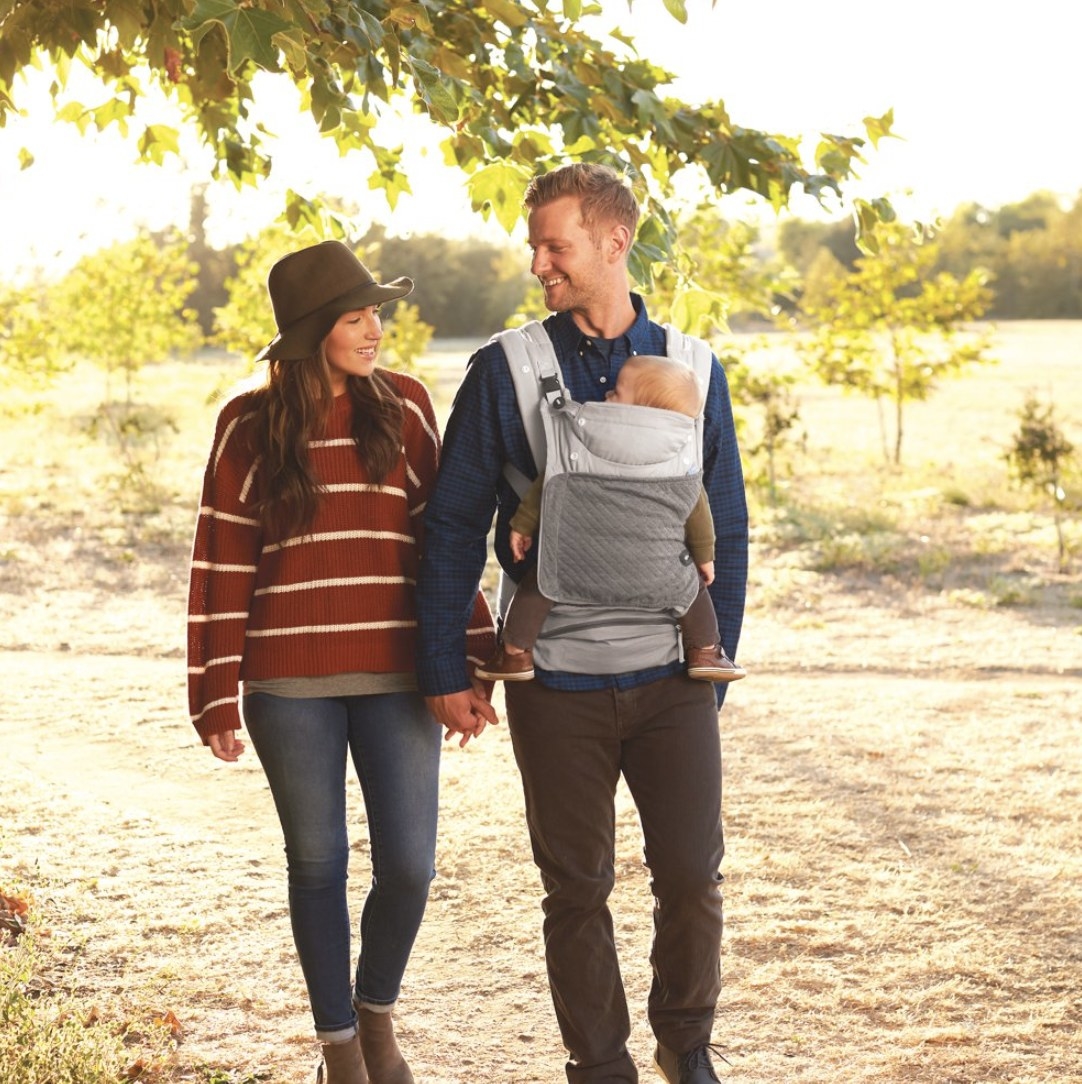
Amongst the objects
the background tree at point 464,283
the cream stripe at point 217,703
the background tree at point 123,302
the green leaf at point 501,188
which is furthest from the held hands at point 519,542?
the background tree at point 464,283

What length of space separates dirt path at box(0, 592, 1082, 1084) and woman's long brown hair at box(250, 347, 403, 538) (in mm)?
1508

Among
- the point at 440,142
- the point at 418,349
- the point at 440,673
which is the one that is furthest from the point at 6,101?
the point at 418,349

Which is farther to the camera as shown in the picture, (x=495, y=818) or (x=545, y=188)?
(x=495, y=818)

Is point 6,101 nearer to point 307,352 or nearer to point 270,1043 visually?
point 307,352

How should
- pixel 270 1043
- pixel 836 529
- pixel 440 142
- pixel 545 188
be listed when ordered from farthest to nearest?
pixel 836 529
pixel 440 142
pixel 270 1043
pixel 545 188

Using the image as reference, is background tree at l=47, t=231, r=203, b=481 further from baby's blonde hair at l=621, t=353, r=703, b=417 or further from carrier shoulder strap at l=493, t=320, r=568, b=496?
baby's blonde hair at l=621, t=353, r=703, b=417

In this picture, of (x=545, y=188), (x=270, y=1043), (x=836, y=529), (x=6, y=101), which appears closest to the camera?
(x=545, y=188)

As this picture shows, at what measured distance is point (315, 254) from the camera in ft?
10.7

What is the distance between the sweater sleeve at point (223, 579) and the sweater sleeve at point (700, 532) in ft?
3.02

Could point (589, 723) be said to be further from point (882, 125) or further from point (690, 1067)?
point (882, 125)

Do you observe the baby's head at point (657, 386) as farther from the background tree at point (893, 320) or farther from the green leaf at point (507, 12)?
the background tree at point (893, 320)

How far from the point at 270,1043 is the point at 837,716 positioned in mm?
4763

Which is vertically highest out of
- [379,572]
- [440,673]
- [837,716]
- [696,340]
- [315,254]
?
[315,254]

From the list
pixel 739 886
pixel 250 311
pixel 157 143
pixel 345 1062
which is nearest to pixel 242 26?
pixel 345 1062
